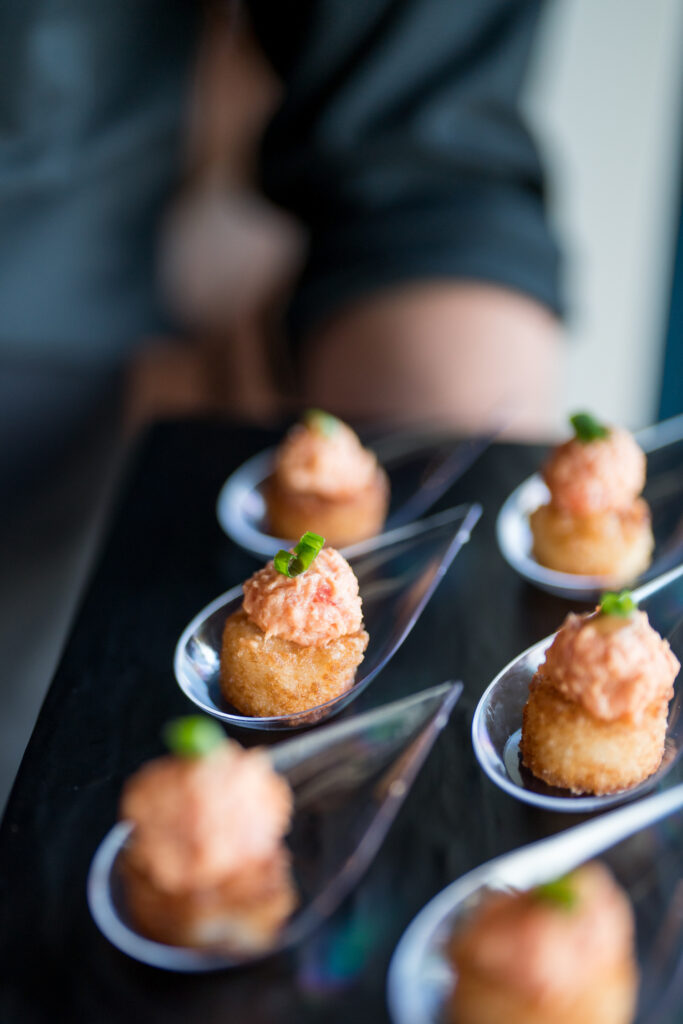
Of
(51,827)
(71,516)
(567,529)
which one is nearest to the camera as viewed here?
(51,827)

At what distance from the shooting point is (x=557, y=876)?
688mm

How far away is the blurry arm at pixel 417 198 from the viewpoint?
1594 millimetres

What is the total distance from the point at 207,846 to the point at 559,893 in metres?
0.25

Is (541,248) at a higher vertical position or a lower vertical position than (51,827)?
higher

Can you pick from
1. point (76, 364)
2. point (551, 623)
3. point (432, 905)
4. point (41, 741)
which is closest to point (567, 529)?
point (551, 623)

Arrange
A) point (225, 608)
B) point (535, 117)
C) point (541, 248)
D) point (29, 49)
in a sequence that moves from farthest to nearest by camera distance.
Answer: point (535, 117) < point (541, 248) < point (29, 49) < point (225, 608)

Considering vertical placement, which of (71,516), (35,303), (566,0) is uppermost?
(566,0)

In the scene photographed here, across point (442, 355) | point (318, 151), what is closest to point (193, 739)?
point (442, 355)

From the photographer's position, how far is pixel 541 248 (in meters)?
1.69

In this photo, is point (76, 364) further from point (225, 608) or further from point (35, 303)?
point (225, 608)

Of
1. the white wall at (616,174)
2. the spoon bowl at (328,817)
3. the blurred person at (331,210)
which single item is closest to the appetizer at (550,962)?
the spoon bowl at (328,817)

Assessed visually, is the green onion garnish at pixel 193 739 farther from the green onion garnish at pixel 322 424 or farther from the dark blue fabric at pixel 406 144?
the dark blue fabric at pixel 406 144

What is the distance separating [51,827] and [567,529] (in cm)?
67

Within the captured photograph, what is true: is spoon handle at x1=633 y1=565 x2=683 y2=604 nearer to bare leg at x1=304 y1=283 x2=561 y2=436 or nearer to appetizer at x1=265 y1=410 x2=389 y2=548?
appetizer at x1=265 y1=410 x2=389 y2=548
